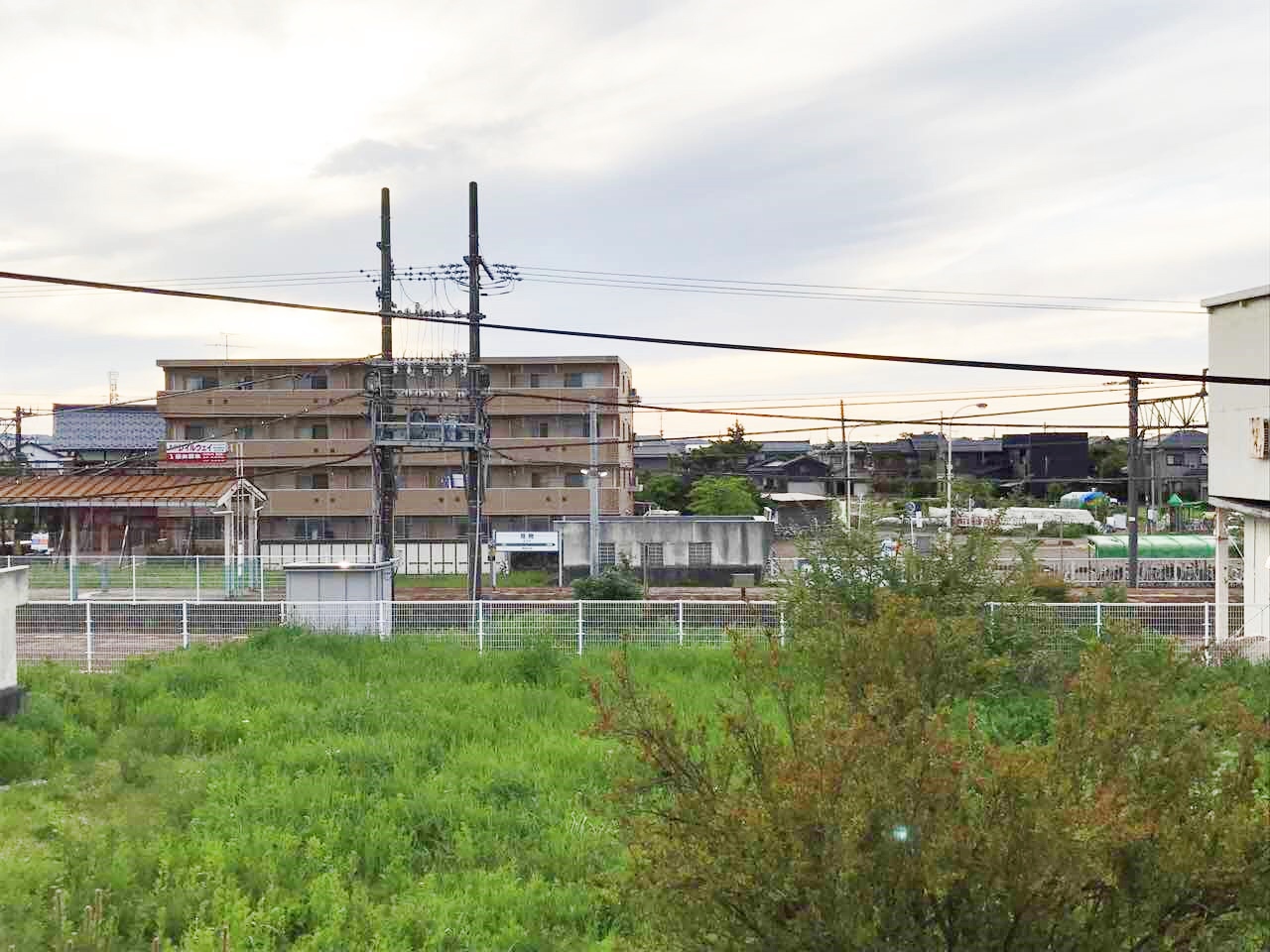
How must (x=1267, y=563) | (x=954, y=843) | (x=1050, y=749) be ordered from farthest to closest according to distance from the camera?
(x=1267, y=563), (x=1050, y=749), (x=954, y=843)

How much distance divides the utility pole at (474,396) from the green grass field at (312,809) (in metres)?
8.02

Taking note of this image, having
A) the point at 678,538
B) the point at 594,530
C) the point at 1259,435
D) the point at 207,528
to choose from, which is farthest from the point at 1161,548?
the point at 207,528

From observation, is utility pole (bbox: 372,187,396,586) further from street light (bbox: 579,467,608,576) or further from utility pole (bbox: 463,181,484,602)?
street light (bbox: 579,467,608,576)

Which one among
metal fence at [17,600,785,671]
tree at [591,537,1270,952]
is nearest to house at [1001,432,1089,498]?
metal fence at [17,600,785,671]

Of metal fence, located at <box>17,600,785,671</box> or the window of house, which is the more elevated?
the window of house

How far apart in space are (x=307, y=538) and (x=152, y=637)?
2300 centimetres

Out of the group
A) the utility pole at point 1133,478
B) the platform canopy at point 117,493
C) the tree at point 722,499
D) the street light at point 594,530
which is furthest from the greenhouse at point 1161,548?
the platform canopy at point 117,493

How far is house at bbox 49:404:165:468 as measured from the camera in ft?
153

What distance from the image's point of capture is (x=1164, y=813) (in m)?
3.35

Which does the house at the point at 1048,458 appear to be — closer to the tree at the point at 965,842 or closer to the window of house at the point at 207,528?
the window of house at the point at 207,528

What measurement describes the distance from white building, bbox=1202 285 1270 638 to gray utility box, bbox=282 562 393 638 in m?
13.7

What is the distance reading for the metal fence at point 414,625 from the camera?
15398 mm

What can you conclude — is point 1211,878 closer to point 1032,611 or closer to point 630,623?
point 1032,611

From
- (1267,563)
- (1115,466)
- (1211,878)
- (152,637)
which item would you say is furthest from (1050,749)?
(1115,466)
